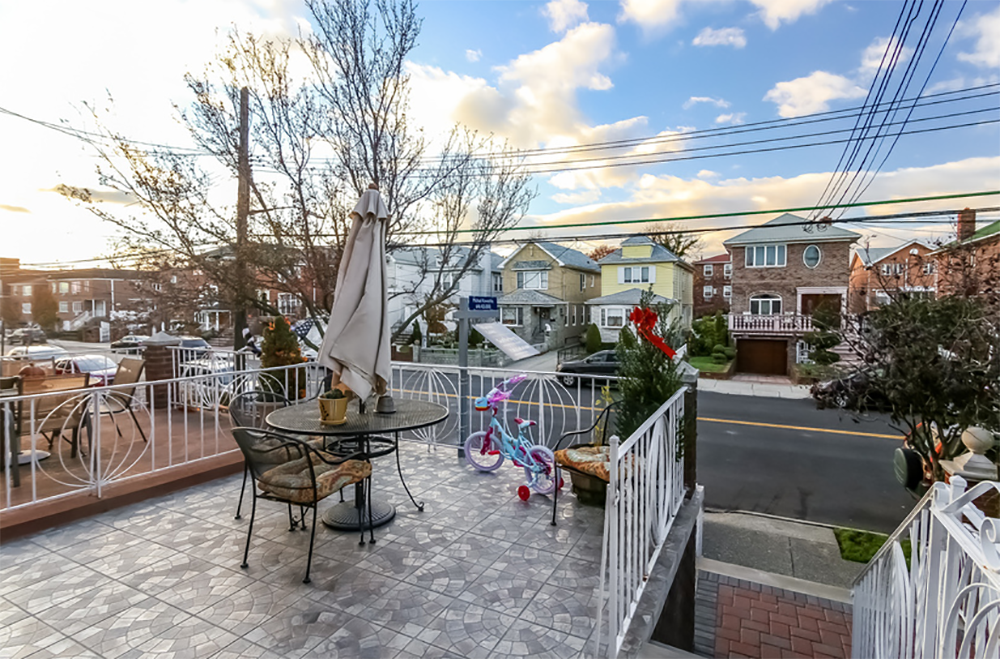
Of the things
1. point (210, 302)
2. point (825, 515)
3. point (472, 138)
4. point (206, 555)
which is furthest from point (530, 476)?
point (210, 302)

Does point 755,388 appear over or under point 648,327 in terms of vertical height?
under

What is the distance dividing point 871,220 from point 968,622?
35.0ft

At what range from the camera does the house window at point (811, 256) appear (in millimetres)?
19500

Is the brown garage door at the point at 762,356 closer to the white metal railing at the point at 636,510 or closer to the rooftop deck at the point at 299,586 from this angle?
the white metal railing at the point at 636,510

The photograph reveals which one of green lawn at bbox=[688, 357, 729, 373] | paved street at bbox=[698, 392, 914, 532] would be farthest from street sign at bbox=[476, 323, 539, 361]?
paved street at bbox=[698, 392, 914, 532]

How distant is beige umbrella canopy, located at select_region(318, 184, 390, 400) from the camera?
3045 millimetres

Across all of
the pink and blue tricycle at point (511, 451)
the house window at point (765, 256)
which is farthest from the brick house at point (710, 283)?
the pink and blue tricycle at point (511, 451)

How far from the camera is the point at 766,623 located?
3.53 m

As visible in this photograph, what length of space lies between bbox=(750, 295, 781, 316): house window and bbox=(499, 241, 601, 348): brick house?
9610 mm

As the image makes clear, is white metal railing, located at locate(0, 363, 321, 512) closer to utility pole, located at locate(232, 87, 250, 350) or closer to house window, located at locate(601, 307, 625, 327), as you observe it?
utility pole, located at locate(232, 87, 250, 350)

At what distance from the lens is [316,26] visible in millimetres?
7062

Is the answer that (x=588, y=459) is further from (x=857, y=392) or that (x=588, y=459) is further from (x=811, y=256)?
(x=811, y=256)

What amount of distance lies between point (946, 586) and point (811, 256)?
22.2 meters

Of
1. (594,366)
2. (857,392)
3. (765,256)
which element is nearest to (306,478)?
(857,392)
